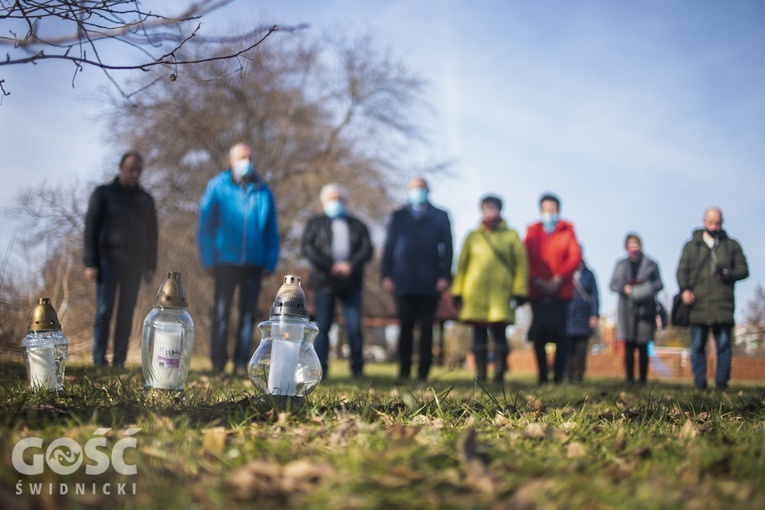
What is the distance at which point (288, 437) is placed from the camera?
2.36 m

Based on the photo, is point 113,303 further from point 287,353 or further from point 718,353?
point 718,353

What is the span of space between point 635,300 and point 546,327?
2.60 meters

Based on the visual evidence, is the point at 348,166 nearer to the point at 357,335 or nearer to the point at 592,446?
the point at 357,335

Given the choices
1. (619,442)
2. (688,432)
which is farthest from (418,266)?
(619,442)

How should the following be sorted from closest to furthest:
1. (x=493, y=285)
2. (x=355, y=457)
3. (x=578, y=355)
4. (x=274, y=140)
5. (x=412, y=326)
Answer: (x=355, y=457) < (x=493, y=285) < (x=412, y=326) < (x=578, y=355) < (x=274, y=140)

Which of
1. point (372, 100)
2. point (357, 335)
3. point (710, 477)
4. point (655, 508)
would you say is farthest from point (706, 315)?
point (372, 100)

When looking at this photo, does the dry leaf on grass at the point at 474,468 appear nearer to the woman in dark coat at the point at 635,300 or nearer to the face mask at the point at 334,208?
the face mask at the point at 334,208

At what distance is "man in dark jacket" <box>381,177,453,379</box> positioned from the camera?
785 centimetres

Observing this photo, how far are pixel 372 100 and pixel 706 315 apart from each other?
634 inches

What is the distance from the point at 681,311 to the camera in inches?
326

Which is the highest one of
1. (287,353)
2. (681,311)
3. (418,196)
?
(418,196)

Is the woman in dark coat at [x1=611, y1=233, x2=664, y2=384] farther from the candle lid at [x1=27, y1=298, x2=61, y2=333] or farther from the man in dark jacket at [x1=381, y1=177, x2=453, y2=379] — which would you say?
the candle lid at [x1=27, y1=298, x2=61, y2=333]

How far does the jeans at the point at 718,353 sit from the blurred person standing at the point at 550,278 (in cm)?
152

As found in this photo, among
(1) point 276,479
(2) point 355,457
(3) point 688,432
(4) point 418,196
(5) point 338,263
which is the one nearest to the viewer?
(1) point 276,479
